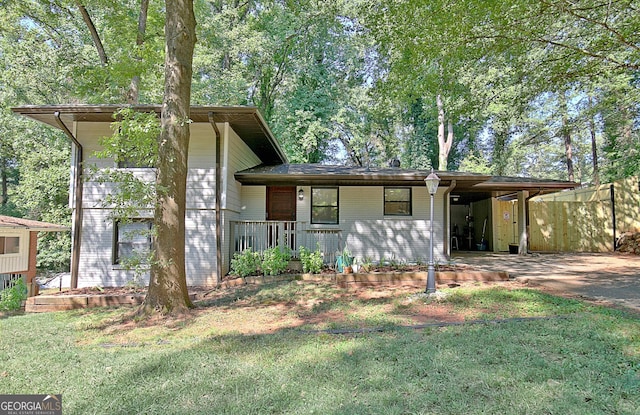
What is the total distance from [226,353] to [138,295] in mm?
4622

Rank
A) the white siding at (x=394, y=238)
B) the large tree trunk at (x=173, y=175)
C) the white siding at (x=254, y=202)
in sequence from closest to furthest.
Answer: the large tree trunk at (x=173, y=175)
the white siding at (x=394, y=238)
the white siding at (x=254, y=202)

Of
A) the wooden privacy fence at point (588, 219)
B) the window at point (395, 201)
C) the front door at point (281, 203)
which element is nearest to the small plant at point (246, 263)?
the front door at point (281, 203)

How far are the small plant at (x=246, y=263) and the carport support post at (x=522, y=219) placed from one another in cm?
953

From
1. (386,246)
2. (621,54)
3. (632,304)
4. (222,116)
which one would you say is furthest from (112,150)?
(621,54)

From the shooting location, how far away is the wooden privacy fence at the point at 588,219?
13.1m

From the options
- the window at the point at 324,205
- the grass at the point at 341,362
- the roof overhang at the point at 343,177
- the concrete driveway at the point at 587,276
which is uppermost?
the roof overhang at the point at 343,177

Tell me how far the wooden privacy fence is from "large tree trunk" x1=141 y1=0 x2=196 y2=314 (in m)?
14.1

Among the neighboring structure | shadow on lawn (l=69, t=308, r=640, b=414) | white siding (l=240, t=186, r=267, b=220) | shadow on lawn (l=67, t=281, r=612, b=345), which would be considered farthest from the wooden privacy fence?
the neighboring structure

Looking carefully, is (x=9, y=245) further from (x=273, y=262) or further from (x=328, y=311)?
(x=328, y=311)

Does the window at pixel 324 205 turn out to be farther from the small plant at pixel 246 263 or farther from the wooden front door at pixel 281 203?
the small plant at pixel 246 263

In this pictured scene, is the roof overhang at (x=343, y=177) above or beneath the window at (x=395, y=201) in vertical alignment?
above

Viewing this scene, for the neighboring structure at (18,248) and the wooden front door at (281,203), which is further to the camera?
the neighboring structure at (18,248)

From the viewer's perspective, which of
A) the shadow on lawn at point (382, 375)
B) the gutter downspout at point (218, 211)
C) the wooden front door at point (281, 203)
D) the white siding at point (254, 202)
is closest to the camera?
the shadow on lawn at point (382, 375)

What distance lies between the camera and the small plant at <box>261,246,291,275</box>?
8883mm
